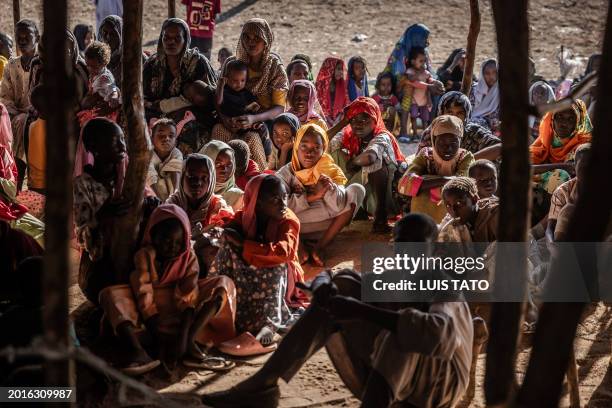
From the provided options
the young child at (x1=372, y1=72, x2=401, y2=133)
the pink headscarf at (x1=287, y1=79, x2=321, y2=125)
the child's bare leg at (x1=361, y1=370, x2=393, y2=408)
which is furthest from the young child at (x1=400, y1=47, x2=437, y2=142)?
the child's bare leg at (x1=361, y1=370, x2=393, y2=408)

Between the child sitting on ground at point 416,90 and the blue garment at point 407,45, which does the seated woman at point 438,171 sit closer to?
the child sitting on ground at point 416,90

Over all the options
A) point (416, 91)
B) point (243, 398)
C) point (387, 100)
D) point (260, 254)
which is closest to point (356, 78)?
point (387, 100)

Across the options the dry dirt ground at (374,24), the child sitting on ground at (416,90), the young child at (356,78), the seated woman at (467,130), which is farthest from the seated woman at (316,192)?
the dry dirt ground at (374,24)

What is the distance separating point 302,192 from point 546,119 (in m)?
2.13

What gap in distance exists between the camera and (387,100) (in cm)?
1180

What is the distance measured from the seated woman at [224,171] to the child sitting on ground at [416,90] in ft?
16.9

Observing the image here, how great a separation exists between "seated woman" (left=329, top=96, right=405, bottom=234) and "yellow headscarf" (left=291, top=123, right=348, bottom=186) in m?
0.48

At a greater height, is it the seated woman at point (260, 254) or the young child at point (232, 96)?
the young child at point (232, 96)

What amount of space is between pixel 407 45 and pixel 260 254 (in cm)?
717

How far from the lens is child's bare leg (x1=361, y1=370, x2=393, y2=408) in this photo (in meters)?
4.24

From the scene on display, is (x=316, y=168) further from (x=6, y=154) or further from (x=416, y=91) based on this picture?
(x=416, y=91)

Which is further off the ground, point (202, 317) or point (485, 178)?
point (485, 178)

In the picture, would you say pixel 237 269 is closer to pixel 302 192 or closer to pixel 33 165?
pixel 302 192

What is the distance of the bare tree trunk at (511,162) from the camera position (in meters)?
3.16
